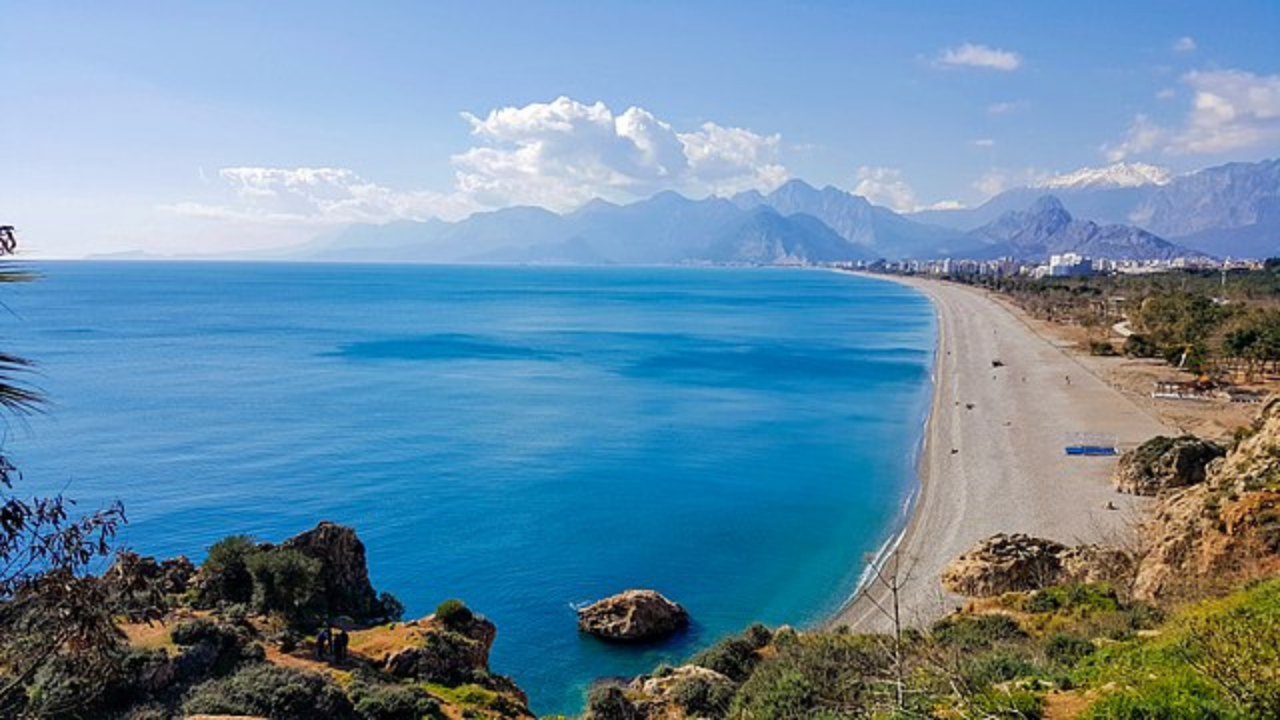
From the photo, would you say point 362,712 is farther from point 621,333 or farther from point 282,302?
point 282,302

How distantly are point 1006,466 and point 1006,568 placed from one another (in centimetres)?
1797

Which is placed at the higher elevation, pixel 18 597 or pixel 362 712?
pixel 18 597

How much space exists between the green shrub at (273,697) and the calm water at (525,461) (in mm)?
5094

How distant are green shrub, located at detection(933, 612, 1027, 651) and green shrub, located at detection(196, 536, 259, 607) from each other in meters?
15.7

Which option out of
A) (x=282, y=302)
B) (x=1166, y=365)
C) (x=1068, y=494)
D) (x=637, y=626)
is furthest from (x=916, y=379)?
(x=282, y=302)

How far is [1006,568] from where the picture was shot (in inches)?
1020

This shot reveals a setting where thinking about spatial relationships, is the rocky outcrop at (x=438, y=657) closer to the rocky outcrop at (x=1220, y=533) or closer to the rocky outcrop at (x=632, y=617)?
the rocky outcrop at (x=632, y=617)

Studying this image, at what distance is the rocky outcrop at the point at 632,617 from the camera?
81.3ft

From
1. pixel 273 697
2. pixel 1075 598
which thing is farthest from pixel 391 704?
pixel 1075 598

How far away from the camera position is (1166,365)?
73500 millimetres

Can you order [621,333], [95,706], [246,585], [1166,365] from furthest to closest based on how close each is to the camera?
1. [621,333]
2. [1166,365]
3. [246,585]
4. [95,706]

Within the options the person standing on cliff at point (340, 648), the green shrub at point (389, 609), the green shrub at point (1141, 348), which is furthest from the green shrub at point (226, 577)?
the green shrub at point (1141, 348)

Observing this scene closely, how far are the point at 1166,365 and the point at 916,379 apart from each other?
2216 cm

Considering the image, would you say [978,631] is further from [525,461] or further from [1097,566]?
[525,461]
